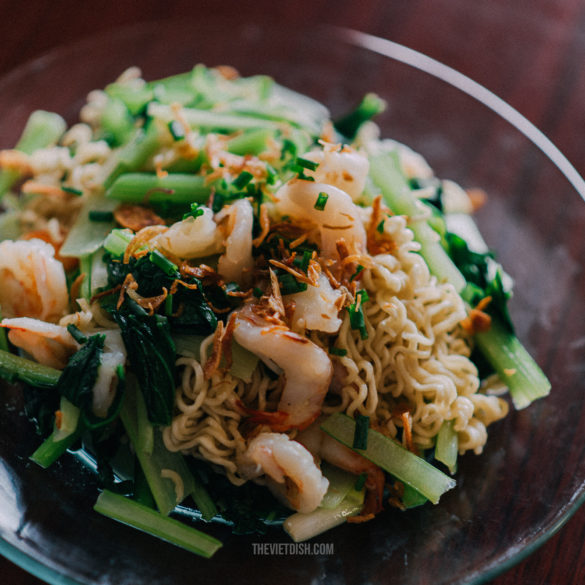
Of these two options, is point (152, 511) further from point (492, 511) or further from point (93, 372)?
point (492, 511)

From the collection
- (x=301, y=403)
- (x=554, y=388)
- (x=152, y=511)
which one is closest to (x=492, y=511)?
(x=554, y=388)

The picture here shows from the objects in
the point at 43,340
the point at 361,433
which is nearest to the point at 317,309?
the point at 361,433

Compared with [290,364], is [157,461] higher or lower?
lower

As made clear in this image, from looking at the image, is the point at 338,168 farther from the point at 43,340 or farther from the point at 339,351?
the point at 43,340

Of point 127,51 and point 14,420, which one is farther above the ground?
point 127,51

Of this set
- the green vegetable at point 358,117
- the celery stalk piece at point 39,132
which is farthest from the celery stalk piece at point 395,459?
the celery stalk piece at point 39,132

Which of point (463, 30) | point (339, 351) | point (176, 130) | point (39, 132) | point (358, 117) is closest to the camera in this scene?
point (339, 351)

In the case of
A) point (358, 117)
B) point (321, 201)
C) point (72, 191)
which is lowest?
point (72, 191)
